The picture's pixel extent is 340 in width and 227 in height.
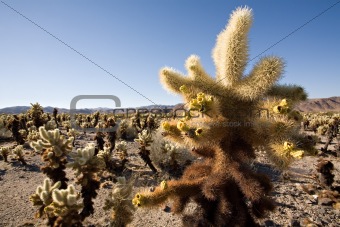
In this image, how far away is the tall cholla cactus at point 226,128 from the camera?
9.57 feet

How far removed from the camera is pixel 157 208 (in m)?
3.21

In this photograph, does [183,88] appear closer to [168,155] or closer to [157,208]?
[157,208]

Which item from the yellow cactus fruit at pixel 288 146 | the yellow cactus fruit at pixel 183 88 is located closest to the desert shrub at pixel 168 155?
the yellow cactus fruit at pixel 183 88

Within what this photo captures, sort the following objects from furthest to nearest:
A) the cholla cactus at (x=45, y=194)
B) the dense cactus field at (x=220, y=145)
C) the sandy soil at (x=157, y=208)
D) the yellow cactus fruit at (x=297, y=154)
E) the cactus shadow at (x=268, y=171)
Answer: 1. the cactus shadow at (x=268, y=171)
2. the sandy soil at (x=157, y=208)
3. the cholla cactus at (x=45, y=194)
4. the dense cactus field at (x=220, y=145)
5. the yellow cactus fruit at (x=297, y=154)

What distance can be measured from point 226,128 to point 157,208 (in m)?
1.26

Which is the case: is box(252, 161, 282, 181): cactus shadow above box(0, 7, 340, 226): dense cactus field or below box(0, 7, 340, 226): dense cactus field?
below

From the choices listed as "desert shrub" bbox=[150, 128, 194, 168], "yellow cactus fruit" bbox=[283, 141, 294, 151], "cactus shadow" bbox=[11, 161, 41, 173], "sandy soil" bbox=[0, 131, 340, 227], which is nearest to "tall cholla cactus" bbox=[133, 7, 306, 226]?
"yellow cactus fruit" bbox=[283, 141, 294, 151]

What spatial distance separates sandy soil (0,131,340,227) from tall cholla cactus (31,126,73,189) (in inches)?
44.7

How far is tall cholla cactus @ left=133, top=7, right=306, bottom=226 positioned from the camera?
2.92 metres

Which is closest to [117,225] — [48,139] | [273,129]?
[48,139]

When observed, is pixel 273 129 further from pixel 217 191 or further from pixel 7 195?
pixel 7 195

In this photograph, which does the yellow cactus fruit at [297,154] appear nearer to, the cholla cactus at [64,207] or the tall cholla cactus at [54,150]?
the cholla cactus at [64,207]

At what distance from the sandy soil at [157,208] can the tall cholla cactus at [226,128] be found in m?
0.34

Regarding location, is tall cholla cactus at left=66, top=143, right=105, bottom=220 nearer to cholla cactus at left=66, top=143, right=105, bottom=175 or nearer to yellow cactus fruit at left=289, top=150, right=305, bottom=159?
cholla cactus at left=66, top=143, right=105, bottom=175
